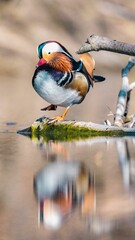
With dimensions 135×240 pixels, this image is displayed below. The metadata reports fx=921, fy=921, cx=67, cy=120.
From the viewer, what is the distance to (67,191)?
11.1 ft

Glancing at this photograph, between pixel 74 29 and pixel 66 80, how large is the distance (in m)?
17.2

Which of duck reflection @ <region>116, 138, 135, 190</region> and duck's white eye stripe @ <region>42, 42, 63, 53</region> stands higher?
duck's white eye stripe @ <region>42, 42, 63, 53</region>

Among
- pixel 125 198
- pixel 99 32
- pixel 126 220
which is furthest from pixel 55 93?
pixel 99 32

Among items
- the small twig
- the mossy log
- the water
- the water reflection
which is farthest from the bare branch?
the small twig

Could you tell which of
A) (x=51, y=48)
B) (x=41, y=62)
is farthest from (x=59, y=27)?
(x=41, y=62)

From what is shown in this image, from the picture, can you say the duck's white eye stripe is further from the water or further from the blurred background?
the blurred background

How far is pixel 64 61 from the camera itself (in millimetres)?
5582

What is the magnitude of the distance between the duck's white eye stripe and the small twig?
2.24 m

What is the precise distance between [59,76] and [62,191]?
211 cm

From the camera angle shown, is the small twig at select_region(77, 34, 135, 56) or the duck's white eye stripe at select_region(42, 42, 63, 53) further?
the duck's white eye stripe at select_region(42, 42, 63, 53)

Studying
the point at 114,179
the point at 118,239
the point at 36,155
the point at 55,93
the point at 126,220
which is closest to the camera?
the point at 118,239

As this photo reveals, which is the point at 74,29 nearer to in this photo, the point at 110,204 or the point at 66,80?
the point at 66,80

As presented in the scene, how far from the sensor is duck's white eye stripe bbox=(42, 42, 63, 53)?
5.55 metres

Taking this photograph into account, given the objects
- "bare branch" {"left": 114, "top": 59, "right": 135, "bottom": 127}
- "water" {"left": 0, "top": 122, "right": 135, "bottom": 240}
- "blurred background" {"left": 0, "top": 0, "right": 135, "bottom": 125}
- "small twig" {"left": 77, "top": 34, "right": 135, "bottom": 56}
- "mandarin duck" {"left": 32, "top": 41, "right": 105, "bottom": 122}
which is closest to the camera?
"water" {"left": 0, "top": 122, "right": 135, "bottom": 240}
